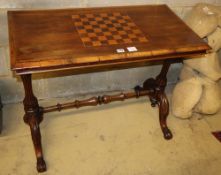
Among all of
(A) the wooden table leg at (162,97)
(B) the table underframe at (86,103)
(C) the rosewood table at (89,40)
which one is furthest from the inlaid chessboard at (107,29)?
(A) the wooden table leg at (162,97)

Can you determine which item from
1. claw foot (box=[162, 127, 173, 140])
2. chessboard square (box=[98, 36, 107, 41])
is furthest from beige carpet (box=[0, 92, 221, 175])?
chessboard square (box=[98, 36, 107, 41])

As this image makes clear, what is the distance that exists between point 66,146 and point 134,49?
94 centimetres

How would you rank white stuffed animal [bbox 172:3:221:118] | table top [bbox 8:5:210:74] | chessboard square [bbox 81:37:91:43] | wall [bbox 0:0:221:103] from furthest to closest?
white stuffed animal [bbox 172:3:221:118] < wall [bbox 0:0:221:103] < chessboard square [bbox 81:37:91:43] < table top [bbox 8:5:210:74]

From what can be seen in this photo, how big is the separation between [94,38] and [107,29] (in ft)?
0.45

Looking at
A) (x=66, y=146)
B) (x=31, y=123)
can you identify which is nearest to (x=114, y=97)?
(x=66, y=146)

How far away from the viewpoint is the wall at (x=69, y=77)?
1847 millimetres

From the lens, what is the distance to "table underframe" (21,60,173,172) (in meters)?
1.71

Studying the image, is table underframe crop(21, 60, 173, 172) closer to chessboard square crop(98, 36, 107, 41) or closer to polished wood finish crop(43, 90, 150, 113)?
polished wood finish crop(43, 90, 150, 113)

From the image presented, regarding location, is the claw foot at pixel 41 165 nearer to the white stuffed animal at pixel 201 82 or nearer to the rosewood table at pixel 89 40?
the rosewood table at pixel 89 40

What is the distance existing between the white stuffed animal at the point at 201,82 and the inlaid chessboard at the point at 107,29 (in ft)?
2.01

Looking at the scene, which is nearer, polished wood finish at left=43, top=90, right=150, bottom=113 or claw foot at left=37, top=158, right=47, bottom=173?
claw foot at left=37, top=158, right=47, bottom=173

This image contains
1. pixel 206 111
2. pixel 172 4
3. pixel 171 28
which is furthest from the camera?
pixel 206 111

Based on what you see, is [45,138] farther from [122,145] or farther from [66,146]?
[122,145]

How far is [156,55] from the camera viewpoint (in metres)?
1.46
